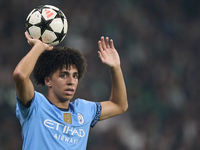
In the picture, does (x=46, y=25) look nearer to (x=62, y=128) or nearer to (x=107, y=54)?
(x=107, y=54)

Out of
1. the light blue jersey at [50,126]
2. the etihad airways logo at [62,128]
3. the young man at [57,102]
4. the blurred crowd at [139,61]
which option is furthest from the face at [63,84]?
the blurred crowd at [139,61]

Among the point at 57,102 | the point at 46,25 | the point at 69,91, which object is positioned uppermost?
the point at 46,25

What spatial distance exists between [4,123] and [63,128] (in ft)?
11.8

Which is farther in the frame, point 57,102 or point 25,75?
point 57,102

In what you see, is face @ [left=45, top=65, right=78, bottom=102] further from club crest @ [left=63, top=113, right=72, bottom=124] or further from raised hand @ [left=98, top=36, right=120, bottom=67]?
raised hand @ [left=98, top=36, right=120, bottom=67]

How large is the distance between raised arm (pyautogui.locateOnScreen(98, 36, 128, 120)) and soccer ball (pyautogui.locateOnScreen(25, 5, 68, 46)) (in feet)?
1.33

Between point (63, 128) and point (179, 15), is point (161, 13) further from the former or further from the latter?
point (63, 128)

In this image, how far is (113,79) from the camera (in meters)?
3.39

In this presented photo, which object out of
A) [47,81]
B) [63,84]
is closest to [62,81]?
[63,84]

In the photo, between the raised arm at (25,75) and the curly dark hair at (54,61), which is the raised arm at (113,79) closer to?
the curly dark hair at (54,61)

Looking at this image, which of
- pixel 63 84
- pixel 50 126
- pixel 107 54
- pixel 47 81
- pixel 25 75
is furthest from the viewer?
pixel 107 54

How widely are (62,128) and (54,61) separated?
594 mm

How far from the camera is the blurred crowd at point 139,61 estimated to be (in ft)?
22.3

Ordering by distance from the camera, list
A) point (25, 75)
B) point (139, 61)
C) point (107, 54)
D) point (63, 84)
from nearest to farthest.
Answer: point (25, 75)
point (63, 84)
point (107, 54)
point (139, 61)
